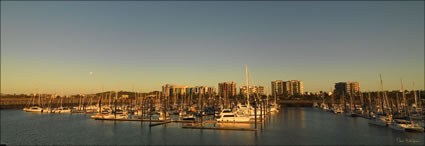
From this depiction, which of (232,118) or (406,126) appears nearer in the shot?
(406,126)

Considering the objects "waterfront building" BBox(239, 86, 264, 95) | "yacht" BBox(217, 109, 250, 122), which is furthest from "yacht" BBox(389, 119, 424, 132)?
"waterfront building" BBox(239, 86, 264, 95)

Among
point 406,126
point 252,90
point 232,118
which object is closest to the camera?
point 406,126

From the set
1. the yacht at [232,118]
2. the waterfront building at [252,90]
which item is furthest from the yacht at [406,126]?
the waterfront building at [252,90]

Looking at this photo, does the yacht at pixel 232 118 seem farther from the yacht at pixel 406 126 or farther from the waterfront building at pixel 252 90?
the yacht at pixel 406 126

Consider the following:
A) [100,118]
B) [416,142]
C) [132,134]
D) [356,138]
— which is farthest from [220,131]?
[100,118]

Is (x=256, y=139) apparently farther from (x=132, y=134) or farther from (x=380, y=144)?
(x=132, y=134)

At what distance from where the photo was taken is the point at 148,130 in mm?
48312

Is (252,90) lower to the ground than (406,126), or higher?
higher

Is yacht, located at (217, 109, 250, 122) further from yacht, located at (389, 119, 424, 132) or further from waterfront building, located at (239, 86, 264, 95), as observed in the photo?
yacht, located at (389, 119, 424, 132)

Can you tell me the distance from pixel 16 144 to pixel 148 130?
21043mm

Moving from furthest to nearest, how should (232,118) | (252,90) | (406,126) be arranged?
(252,90) → (232,118) → (406,126)

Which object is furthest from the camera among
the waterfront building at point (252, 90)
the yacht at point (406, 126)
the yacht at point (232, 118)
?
the waterfront building at point (252, 90)

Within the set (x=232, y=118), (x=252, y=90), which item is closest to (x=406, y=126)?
(x=232, y=118)

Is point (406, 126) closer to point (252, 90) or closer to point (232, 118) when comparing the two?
point (232, 118)
